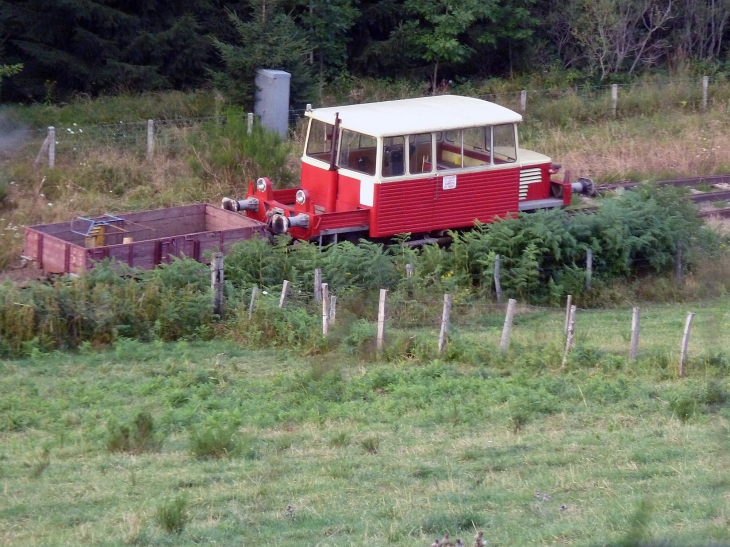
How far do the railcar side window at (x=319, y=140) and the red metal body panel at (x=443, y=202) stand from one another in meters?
1.39

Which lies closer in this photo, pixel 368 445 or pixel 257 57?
pixel 368 445

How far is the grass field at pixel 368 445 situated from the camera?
6121mm

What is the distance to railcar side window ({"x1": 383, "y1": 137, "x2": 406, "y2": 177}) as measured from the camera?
14.2m

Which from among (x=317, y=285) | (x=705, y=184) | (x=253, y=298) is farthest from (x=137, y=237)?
(x=705, y=184)

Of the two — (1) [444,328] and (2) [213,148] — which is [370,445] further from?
(2) [213,148]

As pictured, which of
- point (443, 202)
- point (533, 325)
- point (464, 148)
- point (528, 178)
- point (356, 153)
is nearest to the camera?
point (533, 325)

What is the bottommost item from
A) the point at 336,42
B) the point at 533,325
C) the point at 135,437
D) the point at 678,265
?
the point at 135,437

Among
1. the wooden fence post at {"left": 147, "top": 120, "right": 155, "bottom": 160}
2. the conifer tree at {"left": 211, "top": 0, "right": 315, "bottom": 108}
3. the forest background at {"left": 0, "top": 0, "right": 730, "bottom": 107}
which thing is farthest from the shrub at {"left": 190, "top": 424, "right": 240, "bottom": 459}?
the conifer tree at {"left": 211, "top": 0, "right": 315, "bottom": 108}

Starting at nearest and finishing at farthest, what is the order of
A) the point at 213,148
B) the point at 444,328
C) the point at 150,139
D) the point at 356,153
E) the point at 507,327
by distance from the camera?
the point at 507,327 < the point at 444,328 < the point at 356,153 < the point at 213,148 < the point at 150,139

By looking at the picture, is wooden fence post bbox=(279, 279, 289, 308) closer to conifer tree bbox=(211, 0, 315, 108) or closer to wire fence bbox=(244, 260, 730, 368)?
wire fence bbox=(244, 260, 730, 368)

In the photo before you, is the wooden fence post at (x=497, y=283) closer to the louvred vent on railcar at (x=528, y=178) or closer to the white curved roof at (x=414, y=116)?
the white curved roof at (x=414, y=116)

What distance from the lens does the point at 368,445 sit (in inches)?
327

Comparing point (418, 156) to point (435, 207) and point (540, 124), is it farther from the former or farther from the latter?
point (540, 124)

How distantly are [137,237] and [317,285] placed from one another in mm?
2977
